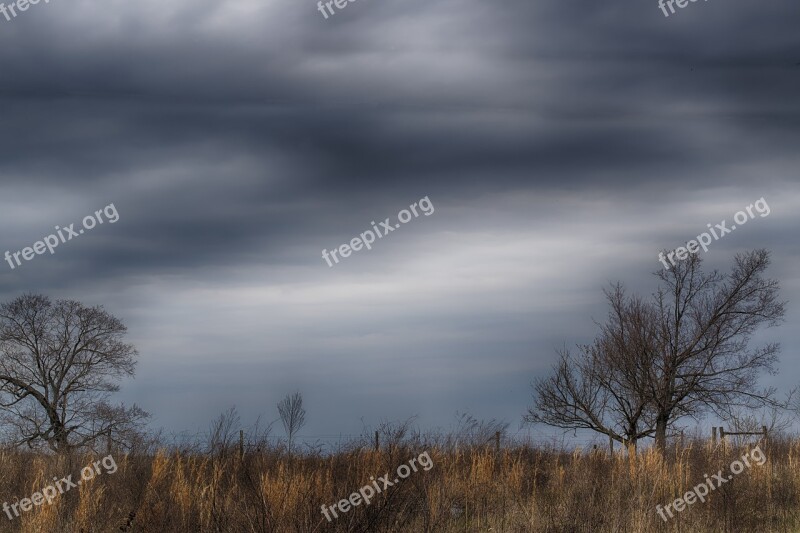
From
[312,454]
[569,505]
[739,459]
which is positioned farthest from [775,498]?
[312,454]

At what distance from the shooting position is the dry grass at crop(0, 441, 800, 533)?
10617 mm

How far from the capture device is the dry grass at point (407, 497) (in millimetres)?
10617

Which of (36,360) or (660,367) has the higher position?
(36,360)

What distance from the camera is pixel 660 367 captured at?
34.0m

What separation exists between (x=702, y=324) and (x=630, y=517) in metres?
24.1

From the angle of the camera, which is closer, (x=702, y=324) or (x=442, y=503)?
(x=442, y=503)

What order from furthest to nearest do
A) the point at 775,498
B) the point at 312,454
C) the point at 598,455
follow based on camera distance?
1. the point at 598,455
2. the point at 312,454
3. the point at 775,498

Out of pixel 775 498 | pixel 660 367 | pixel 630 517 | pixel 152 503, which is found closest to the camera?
pixel 630 517

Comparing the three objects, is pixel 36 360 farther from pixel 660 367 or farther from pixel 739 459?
pixel 739 459

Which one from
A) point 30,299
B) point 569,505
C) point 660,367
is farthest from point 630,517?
point 30,299

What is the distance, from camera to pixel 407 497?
13.6 m

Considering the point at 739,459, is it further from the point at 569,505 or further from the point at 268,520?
the point at 268,520

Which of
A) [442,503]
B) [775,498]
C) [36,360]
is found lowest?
[775,498]

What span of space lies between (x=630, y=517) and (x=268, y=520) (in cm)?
590
